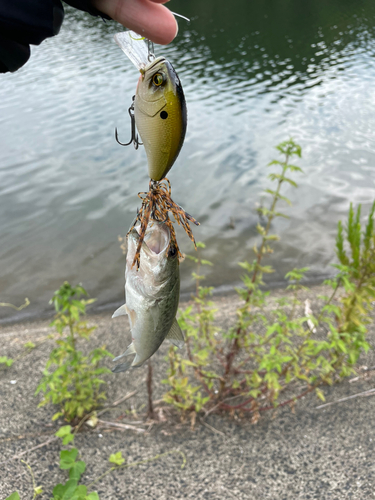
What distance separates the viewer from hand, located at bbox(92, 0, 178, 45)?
1243 mm

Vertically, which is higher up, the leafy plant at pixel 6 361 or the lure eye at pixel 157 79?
the lure eye at pixel 157 79

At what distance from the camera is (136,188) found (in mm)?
10031

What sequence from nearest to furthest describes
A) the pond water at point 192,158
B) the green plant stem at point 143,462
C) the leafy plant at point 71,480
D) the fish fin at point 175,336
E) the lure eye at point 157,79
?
the lure eye at point 157,79 → the fish fin at point 175,336 → the leafy plant at point 71,480 → the green plant stem at point 143,462 → the pond water at point 192,158

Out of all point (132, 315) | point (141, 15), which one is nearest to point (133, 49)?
point (141, 15)

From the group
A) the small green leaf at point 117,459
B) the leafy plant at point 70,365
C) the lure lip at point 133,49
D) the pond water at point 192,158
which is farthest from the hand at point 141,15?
the pond water at point 192,158

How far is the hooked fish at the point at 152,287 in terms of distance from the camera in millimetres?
1277

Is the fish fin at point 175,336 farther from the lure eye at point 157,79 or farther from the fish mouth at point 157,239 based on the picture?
the lure eye at point 157,79

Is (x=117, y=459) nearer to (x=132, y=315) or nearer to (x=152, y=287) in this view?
(x=132, y=315)

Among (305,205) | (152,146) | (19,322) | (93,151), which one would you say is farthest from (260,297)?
(93,151)

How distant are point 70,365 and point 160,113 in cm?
288

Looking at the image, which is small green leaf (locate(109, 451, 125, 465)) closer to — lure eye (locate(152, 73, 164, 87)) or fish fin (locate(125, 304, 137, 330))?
fish fin (locate(125, 304, 137, 330))

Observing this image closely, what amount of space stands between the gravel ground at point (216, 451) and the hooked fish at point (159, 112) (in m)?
3.03

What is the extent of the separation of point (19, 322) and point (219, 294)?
354 centimetres

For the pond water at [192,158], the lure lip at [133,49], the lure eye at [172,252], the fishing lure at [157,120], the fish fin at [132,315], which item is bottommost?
the pond water at [192,158]
